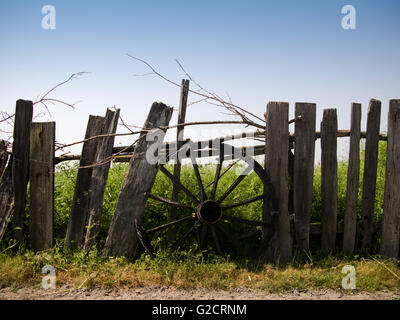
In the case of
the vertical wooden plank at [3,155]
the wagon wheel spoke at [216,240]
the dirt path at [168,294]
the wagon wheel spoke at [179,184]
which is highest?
the vertical wooden plank at [3,155]

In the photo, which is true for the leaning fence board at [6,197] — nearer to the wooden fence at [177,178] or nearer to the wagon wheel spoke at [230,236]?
the wooden fence at [177,178]

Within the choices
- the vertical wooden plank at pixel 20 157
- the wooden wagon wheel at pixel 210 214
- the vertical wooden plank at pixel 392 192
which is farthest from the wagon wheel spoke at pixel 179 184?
the vertical wooden plank at pixel 392 192

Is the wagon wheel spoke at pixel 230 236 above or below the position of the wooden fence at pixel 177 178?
below

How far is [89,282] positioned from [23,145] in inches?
84.3

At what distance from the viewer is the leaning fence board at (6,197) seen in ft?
16.0

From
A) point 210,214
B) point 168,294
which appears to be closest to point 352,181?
point 210,214

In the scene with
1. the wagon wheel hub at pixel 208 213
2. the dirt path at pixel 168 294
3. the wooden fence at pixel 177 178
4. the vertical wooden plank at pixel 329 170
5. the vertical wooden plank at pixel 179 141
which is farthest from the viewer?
the vertical wooden plank at pixel 329 170

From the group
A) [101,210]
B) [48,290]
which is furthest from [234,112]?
[48,290]

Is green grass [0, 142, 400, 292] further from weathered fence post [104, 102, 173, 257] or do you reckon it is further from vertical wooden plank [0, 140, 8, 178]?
vertical wooden plank [0, 140, 8, 178]

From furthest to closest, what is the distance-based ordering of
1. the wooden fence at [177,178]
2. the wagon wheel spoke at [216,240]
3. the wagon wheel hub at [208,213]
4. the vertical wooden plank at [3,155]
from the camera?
the vertical wooden plank at [3,155], the wooden fence at [177,178], the wagon wheel spoke at [216,240], the wagon wheel hub at [208,213]

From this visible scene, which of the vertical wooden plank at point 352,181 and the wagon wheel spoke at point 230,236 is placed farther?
the vertical wooden plank at point 352,181

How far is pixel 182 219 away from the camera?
15.2 feet

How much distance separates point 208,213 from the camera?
4.52 m

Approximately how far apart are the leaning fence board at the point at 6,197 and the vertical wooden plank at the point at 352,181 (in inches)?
180
